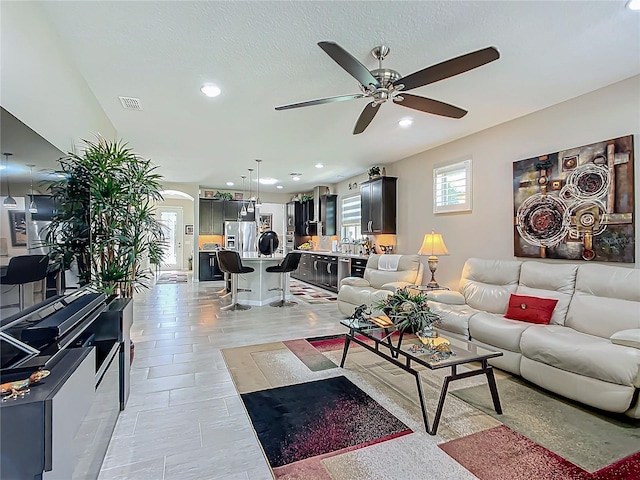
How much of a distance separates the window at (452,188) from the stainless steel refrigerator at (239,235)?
5.77 metres

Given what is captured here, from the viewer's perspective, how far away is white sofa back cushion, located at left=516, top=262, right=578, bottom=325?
3.26 m

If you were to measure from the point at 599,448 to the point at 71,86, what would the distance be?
4.61 metres

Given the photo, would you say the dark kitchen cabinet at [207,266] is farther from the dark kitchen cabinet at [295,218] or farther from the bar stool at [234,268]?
the bar stool at [234,268]

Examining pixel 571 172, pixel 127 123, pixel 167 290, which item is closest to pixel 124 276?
pixel 127 123

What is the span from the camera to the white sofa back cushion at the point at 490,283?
150 inches

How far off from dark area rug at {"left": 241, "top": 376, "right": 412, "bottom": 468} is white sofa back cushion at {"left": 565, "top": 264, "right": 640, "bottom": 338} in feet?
6.70

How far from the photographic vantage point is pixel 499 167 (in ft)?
14.4

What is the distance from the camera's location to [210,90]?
3246 mm

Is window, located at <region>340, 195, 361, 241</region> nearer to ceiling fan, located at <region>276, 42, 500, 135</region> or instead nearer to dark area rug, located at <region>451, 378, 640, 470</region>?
ceiling fan, located at <region>276, 42, 500, 135</region>

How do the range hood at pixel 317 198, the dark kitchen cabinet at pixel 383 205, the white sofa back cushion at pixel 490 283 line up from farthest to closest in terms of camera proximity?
the range hood at pixel 317 198, the dark kitchen cabinet at pixel 383 205, the white sofa back cushion at pixel 490 283

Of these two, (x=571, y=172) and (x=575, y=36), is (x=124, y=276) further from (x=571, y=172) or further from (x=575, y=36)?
(x=571, y=172)

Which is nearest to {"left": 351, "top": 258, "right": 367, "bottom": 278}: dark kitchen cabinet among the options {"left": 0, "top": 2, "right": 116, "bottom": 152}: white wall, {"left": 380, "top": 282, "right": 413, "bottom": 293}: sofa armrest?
{"left": 380, "top": 282, "right": 413, "bottom": 293}: sofa armrest

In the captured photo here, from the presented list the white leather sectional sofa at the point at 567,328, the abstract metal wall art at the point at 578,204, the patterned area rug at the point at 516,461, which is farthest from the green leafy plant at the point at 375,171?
the patterned area rug at the point at 516,461

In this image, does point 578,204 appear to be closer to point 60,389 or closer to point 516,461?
point 516,461
